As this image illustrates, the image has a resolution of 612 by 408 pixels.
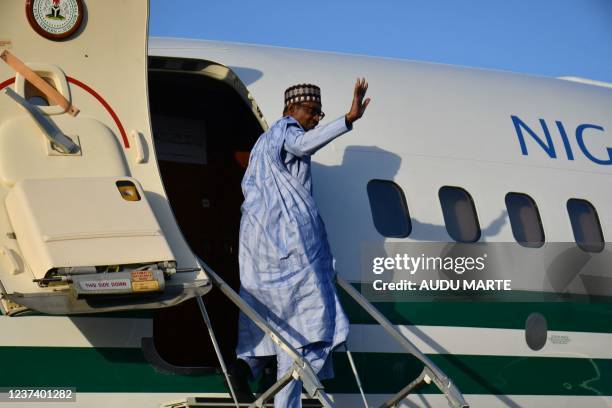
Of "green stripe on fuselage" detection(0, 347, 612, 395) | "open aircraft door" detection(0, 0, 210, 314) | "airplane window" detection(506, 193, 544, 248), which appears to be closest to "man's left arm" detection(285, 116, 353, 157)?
"open aircraft door" detection(0, 0, 210, 314)

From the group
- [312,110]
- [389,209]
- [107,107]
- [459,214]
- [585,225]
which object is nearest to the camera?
[107,107]

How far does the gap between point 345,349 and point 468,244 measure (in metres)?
1.36

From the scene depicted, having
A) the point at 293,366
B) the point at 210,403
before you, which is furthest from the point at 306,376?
the point at 210,403

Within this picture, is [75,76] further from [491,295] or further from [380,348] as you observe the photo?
[491,295]

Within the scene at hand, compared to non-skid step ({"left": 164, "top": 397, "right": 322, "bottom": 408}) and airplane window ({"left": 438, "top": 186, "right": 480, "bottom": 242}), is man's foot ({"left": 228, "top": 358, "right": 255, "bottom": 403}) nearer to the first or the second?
non-skid step ({"left": 164, "top": 397, "right": 322, "bottom": 408})

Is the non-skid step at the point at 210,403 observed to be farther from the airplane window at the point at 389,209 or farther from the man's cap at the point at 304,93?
the man's cap at the point at 304,93

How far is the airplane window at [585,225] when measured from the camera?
26.1 feet

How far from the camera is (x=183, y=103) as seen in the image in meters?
7.96

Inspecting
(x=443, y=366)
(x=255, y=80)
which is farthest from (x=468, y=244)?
(x=255, y=80)

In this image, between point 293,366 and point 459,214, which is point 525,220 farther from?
point 293,366

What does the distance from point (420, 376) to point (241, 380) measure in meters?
1.11

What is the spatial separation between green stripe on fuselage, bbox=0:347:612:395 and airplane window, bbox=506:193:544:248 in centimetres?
90

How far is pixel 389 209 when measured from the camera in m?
7.22

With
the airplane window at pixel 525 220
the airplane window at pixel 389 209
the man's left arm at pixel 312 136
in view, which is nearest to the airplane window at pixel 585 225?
the airplane window at pixel 525 220
